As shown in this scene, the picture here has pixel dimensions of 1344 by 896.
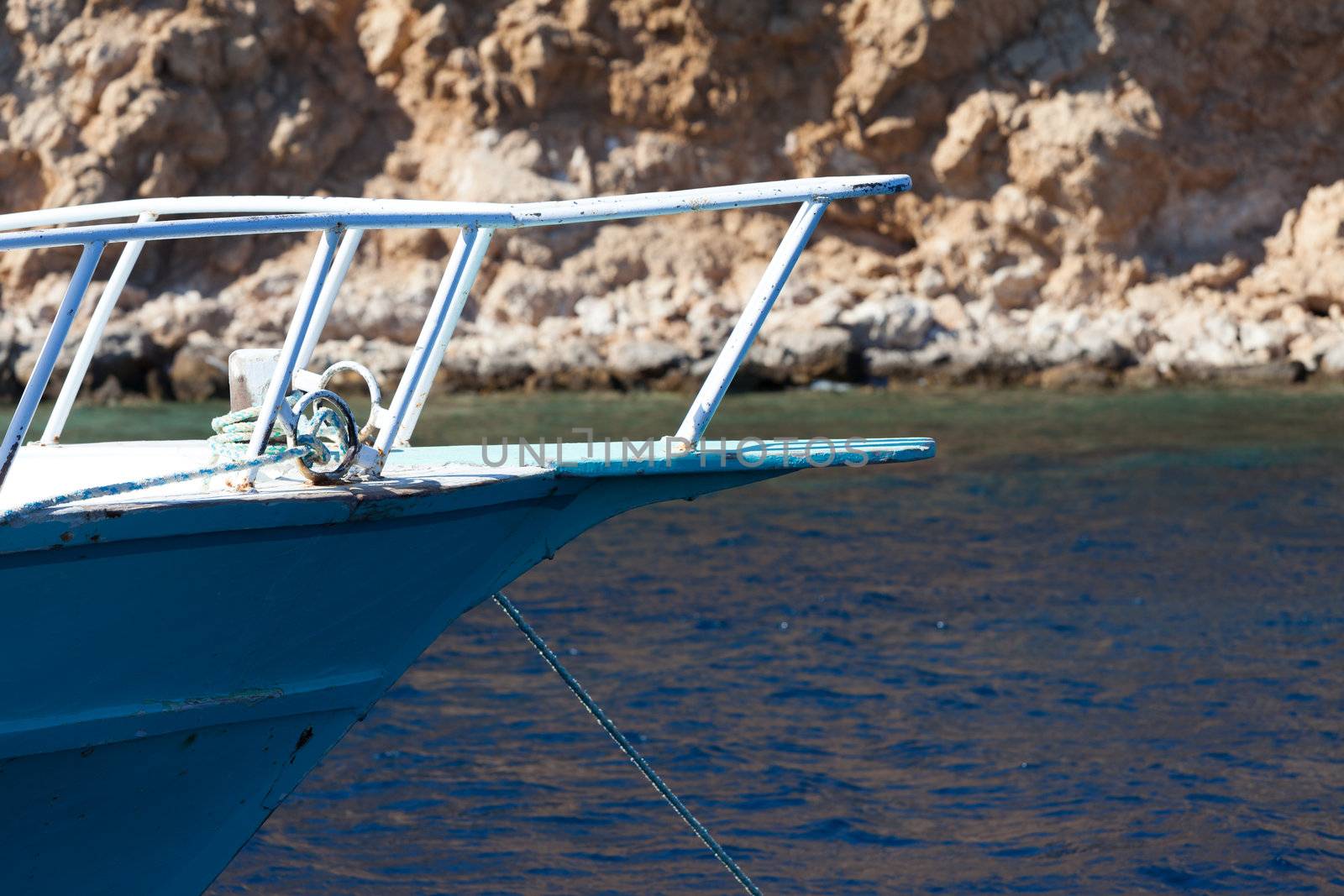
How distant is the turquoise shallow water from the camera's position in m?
4.58

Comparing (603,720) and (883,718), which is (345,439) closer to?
(603,720)

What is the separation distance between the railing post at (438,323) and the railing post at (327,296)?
21 centimetres

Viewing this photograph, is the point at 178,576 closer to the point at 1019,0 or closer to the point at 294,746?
the point at 294,746

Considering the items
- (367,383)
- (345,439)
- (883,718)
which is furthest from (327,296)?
(883,718)

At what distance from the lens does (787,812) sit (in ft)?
16.3

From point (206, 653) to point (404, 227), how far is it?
98 cm

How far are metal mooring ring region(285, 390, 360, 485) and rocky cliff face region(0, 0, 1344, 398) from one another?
68.3 feet

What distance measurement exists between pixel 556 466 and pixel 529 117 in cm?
2453

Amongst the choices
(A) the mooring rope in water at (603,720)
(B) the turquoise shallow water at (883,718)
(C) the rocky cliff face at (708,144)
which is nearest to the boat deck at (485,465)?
(A) the mooring rope in water at (603,720)

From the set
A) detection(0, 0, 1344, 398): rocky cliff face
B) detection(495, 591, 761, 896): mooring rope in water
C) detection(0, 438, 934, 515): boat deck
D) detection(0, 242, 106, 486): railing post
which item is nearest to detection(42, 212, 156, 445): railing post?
detection(0, 438, 934, 515): boat deck

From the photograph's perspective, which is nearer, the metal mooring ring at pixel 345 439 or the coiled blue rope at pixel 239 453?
the coiled blue rope at pixel 239 453

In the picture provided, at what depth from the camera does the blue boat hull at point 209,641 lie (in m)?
2.84

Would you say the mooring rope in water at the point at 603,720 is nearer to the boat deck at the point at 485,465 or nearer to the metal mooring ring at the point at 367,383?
the boat deck at the point at 485,465

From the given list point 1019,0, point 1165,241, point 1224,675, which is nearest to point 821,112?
point 1019,0
